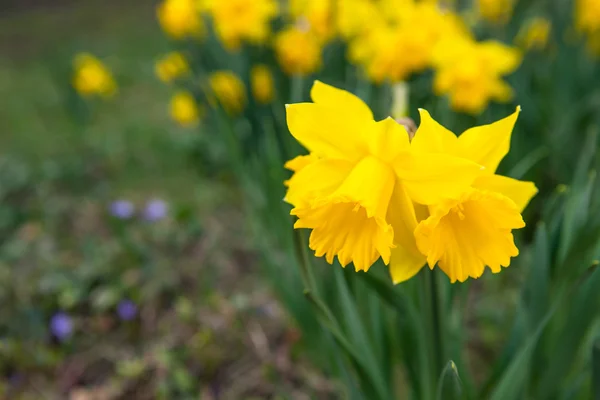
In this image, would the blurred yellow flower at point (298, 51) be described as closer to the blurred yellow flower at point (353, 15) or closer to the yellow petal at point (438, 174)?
the blurred yellow flower at point (353, 15)

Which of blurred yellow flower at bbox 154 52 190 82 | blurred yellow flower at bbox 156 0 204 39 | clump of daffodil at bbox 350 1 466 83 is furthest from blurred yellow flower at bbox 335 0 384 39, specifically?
blurred yellow flower at bbox 154 52 190 82

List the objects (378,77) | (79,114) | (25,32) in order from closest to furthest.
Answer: (378,77) → (79,114) → (25,32)

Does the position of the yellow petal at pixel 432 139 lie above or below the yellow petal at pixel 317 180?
above

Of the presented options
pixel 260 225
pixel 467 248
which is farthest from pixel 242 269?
pixel 467 248

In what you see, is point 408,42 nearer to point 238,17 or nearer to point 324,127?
point 238,17

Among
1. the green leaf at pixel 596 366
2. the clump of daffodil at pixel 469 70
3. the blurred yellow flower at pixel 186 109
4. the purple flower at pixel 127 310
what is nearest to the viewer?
the green leaf at pixel 596 366

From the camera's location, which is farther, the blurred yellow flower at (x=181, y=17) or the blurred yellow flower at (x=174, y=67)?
the blurred yellow flower at (x=174, y=67)

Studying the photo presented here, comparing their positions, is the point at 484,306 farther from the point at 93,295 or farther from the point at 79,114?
the point at 79,114

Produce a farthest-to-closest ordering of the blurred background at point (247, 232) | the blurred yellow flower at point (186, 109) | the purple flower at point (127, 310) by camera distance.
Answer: the blurred yellow flower at point (186, 109) → the purple flower at point (127, 310) → the blurred background at point (247, 232)

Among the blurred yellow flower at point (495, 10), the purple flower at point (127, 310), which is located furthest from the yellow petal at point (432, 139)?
the blurred yellow flower at point (495, 10)
